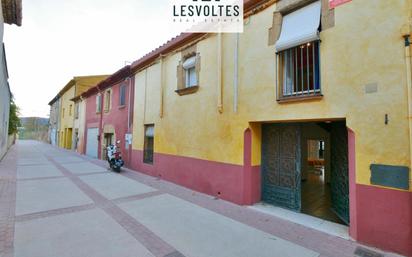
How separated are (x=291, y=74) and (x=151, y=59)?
640 centimetres

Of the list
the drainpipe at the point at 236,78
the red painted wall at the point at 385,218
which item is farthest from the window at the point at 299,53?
the red painted wall at the point at 385,218

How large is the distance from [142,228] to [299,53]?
491cm

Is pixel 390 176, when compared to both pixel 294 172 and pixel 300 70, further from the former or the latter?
pixel 300 70

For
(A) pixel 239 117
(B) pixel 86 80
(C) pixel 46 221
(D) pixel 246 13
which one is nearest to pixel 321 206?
(A) pixel 239 117

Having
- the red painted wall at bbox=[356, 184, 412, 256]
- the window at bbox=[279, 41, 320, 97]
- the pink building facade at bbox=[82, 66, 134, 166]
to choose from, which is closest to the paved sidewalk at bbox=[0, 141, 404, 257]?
the red painted wall at bbox=[356, 184, 412, 256]

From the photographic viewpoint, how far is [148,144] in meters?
9.51

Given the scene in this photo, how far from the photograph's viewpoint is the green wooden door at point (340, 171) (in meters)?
4.63

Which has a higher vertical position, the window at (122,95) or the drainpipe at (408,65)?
the window at (122,95)

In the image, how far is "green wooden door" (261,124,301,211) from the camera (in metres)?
5.16

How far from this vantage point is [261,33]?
5.29m

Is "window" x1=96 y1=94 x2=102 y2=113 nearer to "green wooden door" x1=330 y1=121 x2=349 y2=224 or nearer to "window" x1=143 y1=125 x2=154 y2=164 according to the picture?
"window" x1=143 y1=125 x2=154 y2=164

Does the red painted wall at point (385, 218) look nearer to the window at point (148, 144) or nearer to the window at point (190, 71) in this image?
the window at point (190, 71)

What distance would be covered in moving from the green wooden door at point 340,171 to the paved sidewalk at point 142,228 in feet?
3.91

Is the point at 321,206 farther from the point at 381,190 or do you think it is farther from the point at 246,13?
the point at 246,13
